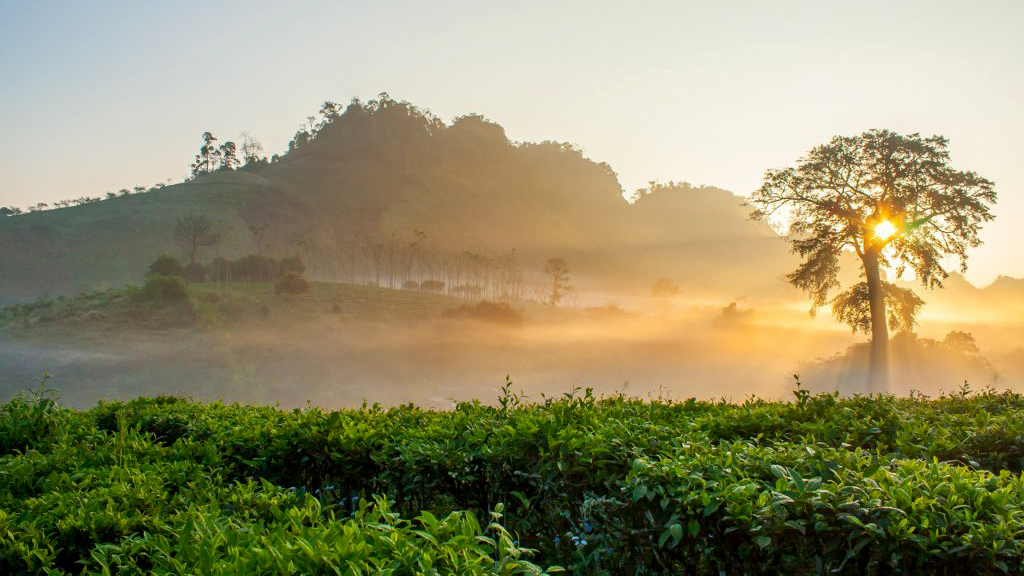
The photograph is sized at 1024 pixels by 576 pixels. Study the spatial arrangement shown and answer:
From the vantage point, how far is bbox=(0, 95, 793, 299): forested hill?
5975 centimetres

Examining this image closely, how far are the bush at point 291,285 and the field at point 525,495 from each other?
37001 mm

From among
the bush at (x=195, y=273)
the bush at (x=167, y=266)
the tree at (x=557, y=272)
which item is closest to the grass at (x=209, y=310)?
the bush at (x=195, y=273)

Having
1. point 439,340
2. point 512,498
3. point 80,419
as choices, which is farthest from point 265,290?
point 512,498

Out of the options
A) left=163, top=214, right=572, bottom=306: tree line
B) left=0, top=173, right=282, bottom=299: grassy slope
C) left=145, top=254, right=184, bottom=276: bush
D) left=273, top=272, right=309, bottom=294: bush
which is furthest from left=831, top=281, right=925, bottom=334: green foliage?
left=0, top=173, right=282, bottom=299: grassy slope

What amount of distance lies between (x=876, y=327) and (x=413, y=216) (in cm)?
8233

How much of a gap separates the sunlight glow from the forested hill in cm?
5477

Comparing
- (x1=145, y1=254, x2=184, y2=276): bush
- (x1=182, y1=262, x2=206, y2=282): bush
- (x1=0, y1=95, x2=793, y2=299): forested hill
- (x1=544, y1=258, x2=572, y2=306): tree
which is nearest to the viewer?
(x1=182, y1=262, x2=206, y2=282): bush

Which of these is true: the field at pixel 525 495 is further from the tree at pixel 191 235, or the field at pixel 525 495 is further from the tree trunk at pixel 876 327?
the tree at pixel 191 235

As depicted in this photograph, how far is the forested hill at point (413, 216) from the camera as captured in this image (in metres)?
59.8

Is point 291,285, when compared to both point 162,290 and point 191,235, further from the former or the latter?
point 191,235

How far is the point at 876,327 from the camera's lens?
73.6 ft

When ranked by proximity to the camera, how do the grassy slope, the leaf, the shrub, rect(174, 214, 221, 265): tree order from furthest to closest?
rect(174, 214, 221, 265): tree, the shrub, the grassy slope, the leaf

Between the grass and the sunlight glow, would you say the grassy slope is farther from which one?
the sunlight glow

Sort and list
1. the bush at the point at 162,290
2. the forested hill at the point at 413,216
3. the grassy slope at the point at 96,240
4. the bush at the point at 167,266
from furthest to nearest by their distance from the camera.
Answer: the forested hill at the point at 413,216
the grassy slope at the point at 96,240
the bush at the point at 167,266
the bush at the point at 162,290
